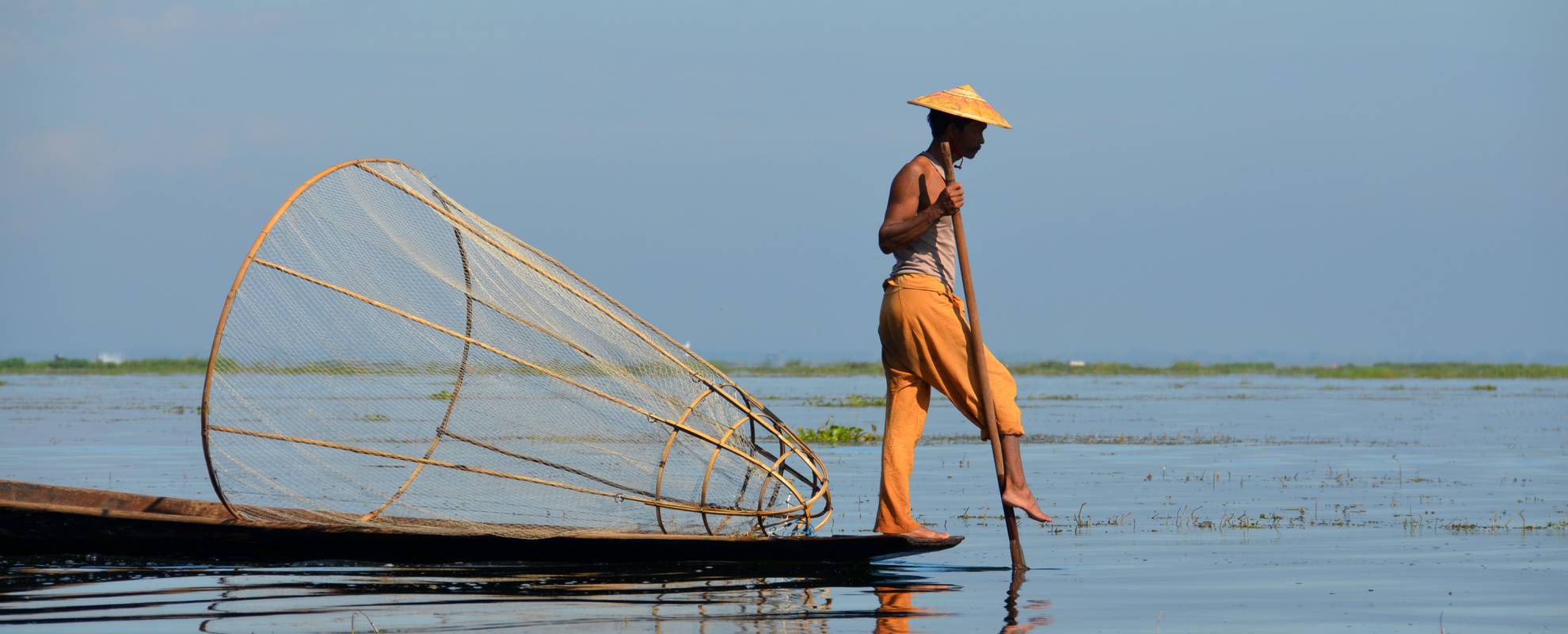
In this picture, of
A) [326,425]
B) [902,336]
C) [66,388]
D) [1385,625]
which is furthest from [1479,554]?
[66,388]

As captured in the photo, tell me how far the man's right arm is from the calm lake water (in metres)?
1.57

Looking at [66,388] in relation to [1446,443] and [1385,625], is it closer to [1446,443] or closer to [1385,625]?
[1446,443]

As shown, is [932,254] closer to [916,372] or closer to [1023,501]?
[916,372]

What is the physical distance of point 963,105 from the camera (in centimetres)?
760

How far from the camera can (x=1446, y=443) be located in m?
18.6

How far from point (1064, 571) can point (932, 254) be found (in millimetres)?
1696

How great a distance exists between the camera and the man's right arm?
7496 mm

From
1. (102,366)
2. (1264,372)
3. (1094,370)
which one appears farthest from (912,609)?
(102,366)

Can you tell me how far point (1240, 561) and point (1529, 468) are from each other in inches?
303

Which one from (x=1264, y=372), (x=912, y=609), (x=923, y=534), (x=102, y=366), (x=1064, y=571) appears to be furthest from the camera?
(x=1264, y=372)

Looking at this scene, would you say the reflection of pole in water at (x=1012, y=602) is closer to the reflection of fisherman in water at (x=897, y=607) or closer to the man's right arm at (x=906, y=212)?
the reflection of fisherman in water at (x=897, y=607)

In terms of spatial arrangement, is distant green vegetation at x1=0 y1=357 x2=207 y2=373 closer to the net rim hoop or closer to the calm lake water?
the calm lake water

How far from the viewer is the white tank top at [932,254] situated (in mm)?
7691

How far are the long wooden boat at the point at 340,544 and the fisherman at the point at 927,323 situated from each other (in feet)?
1.28
